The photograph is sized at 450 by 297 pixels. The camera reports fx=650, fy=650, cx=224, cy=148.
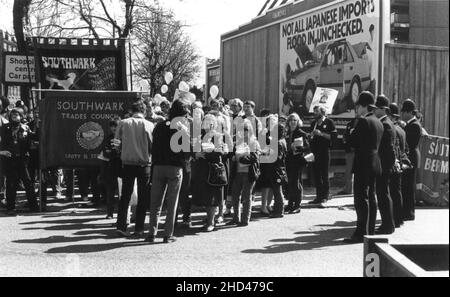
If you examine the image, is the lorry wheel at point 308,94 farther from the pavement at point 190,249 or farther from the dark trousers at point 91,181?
the dark trousers at point 91,181

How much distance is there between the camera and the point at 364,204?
320 inches

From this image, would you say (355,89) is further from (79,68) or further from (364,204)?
(79,68)

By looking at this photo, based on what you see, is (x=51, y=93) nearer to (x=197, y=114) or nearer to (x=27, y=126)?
(x=27, y=126)

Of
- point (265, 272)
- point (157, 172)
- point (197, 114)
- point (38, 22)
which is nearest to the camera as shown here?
point (265, 272)

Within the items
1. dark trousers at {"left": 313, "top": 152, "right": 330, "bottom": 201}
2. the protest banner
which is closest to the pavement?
dark trousers at {"left": 313, "top": 152, "right": 330, "bottom": 201}

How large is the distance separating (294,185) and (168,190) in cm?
326

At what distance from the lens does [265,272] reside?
255 inches

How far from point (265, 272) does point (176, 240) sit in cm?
208

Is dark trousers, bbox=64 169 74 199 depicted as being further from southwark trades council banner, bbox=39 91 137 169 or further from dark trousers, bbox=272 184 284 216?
dark trousers, bbox=272 184 284 216

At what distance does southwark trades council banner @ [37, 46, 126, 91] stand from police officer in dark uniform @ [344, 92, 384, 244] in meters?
6.88

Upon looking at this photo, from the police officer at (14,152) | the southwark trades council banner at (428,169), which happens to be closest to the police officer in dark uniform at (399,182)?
the southwark trades council banner at (428,169)

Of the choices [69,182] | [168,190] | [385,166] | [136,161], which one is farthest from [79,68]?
[385,166]

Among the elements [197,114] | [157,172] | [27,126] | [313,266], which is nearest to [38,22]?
[27,126]

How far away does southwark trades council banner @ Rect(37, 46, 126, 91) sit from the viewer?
1348 centimetres
